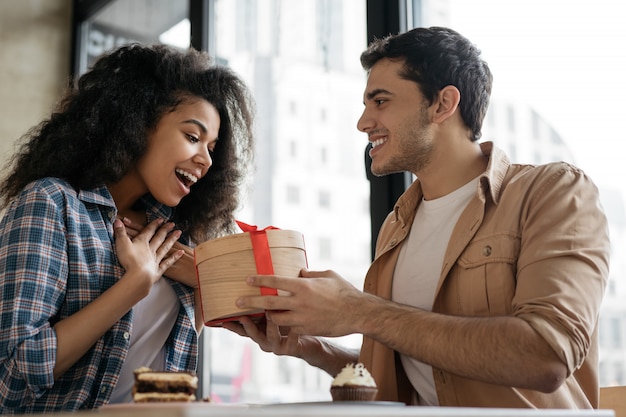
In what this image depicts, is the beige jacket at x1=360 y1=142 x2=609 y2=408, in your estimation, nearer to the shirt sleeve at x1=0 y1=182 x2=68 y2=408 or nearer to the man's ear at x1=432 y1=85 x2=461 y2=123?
the man's ear at x1=432 y1=85 x2=461 y2=123

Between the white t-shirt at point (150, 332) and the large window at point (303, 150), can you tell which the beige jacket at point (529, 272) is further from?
the large window at point (303, 150)

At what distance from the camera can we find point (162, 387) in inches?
51.3

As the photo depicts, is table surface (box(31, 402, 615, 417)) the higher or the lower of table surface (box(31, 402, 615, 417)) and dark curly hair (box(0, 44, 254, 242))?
the lower

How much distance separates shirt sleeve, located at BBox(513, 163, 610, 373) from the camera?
1.50 metres

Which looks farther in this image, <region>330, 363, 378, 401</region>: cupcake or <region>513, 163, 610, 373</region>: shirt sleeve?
<region>513, 163, 610, 373</region>: shirt sleeve

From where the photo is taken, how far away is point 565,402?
1658mm

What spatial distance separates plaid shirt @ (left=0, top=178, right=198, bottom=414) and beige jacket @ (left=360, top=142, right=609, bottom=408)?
70 cm

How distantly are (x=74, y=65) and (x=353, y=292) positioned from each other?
347 cm

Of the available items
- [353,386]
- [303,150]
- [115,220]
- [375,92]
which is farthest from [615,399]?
[303,150]

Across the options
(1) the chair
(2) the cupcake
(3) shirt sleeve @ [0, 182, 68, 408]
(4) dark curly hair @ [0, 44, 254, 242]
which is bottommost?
(1) the chair

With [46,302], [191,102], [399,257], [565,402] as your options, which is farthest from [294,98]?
[565,402]

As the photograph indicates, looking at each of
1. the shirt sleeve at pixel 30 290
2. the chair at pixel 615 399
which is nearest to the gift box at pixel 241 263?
the shirt sleeve at pixel 30 290

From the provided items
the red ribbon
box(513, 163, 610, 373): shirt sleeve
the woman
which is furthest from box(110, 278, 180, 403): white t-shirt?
box(513, 163, 610, 373): shirt sleeve

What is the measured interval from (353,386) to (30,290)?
864 millimetres
